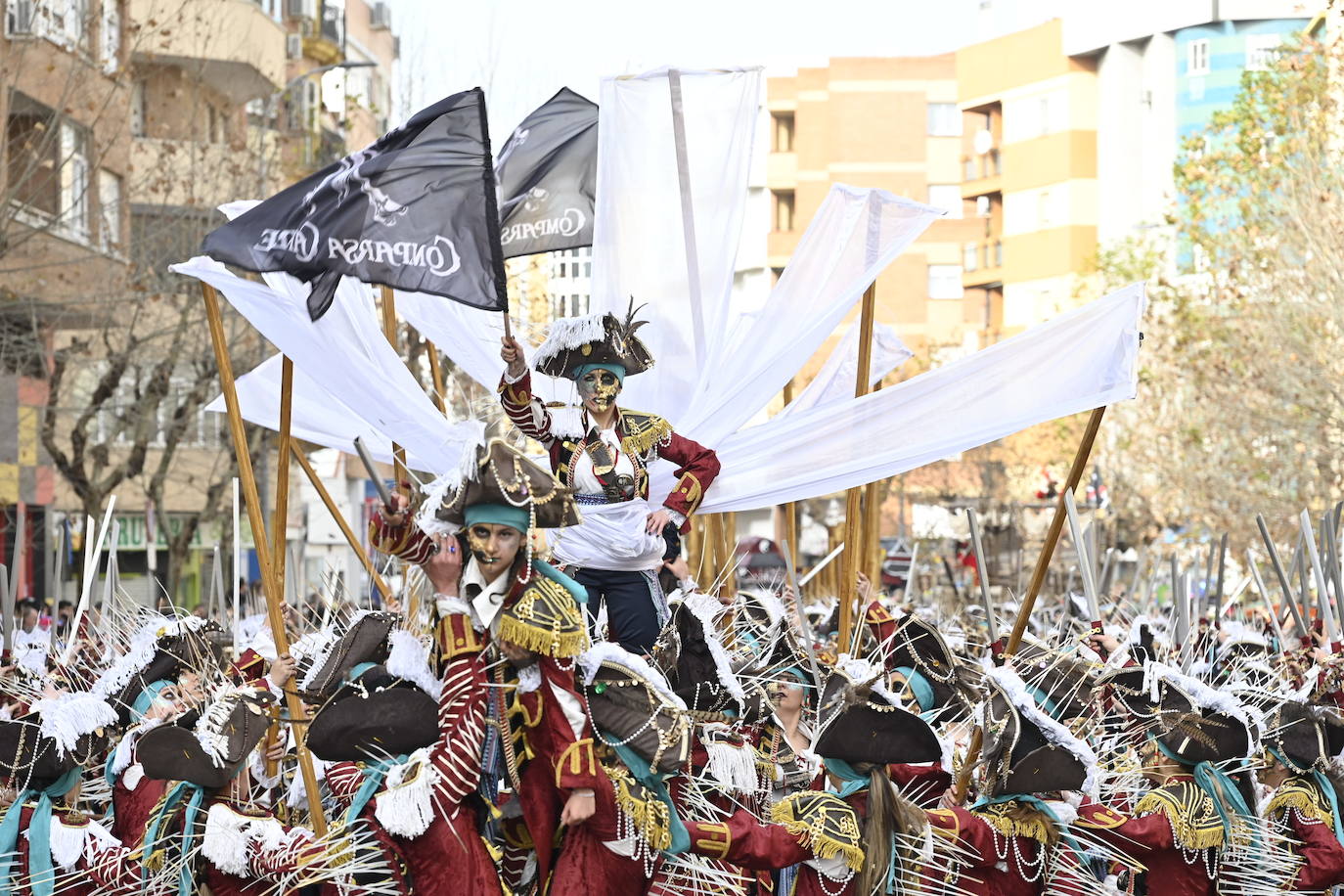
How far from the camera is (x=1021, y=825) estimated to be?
665cm

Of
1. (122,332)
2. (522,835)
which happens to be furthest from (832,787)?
(122,332)

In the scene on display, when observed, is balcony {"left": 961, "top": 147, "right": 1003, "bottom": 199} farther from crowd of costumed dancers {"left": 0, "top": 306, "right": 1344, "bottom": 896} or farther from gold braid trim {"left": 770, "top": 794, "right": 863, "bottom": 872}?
gold braid trim {"left": 770, "top": 794, "right": 863, "bottom": 872}

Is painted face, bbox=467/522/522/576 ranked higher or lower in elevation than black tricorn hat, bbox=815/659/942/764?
higher

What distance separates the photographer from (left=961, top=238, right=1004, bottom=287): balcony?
5784 centimetres

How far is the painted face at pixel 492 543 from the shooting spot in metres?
5.47

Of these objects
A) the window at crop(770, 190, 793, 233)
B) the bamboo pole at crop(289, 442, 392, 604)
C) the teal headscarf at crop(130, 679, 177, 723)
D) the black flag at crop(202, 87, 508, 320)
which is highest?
the window at crop(770, 190, 793, 233)

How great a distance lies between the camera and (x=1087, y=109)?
182 feet

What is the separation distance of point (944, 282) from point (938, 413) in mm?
54140

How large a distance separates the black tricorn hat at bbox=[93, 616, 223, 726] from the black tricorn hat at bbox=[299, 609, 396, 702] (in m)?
0.77

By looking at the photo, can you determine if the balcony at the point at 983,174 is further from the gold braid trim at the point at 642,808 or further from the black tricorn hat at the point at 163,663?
the gold braid trim at the point at 642,808

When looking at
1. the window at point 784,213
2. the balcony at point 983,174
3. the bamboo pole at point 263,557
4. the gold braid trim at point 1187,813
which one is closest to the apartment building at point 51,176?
the bamboo pole at point 263,557

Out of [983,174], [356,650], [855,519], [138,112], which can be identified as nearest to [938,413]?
[855,519]

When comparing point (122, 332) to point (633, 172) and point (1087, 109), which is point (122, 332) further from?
point (1087, 109)

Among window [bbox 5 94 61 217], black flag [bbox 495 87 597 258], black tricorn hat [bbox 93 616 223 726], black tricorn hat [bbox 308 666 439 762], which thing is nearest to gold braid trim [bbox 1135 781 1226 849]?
black tricorn hat [bbox 308 666 439 762]
